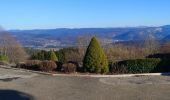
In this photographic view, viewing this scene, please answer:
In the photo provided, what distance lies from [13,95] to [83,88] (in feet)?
10.3

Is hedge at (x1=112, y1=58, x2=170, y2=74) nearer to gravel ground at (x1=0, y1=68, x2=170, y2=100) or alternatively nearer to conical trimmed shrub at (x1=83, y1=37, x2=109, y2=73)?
conical trimmed shrub at (x1=83, y1=37, x2=109, y2=73)

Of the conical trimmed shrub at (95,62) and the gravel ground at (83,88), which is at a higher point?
the conical trimmed shrub at (95,62)

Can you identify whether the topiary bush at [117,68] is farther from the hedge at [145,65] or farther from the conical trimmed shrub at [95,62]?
the conical trimmed shrub at [95,62]

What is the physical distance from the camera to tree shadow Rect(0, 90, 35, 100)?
1469 centimetres

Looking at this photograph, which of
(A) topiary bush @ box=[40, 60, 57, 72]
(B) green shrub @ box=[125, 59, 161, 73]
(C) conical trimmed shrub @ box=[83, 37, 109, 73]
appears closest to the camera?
(B) green shrub @ box=[125, 59, 161, 73]

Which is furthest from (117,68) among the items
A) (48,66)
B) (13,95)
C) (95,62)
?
(13,95)

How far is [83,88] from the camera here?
17.0m

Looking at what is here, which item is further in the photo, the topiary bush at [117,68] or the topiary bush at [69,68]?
the topiary bush at [69,68]

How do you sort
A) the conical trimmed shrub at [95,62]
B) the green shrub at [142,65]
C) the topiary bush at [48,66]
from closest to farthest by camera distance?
the green shrub at [142,65], the conical trimmed shrub at [95,62], the topiary bush at [48,66]

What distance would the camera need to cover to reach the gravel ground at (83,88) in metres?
14.9

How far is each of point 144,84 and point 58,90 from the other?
3.92 m

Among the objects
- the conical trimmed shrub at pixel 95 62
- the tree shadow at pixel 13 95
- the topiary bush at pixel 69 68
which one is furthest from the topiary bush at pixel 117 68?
the tree shadow at pixel 13 95

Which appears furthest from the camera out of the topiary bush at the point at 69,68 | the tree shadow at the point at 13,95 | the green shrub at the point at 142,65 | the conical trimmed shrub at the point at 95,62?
the topiary bush at the point at 69,68

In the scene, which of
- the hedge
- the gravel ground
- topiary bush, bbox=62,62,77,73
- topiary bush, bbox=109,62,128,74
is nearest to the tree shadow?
the gravel ground
